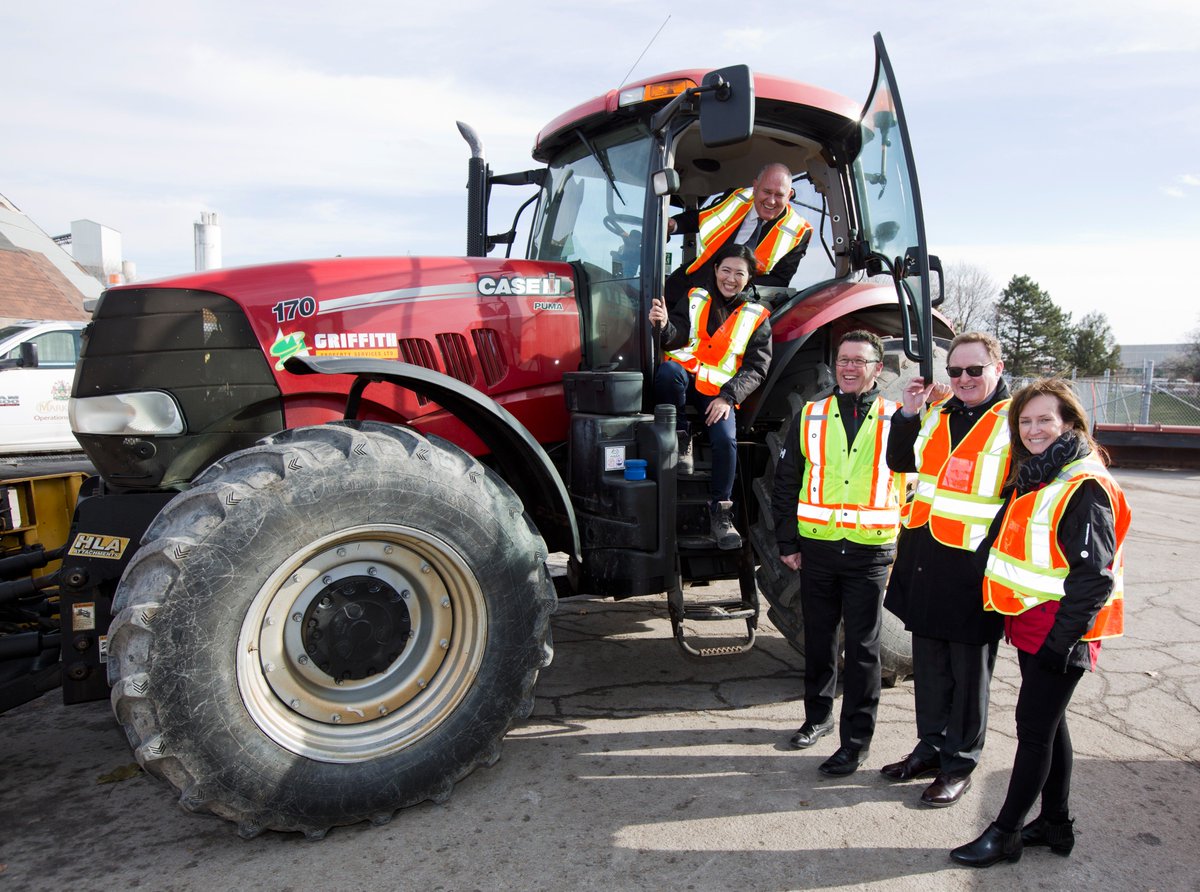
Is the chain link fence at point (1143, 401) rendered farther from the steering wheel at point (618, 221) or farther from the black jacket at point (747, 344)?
the steering wheel at point (618, 221)

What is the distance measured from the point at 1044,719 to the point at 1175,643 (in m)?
3.05

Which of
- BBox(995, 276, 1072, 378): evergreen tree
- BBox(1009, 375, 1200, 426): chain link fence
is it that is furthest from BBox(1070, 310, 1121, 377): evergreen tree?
BBox(1009, 375, 1200, 426): chain link fence

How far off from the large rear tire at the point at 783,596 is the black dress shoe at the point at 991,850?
1.15 metres

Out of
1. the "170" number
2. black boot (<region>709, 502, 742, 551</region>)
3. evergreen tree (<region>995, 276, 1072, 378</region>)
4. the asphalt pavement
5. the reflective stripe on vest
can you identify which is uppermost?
evergreen tree (<region>995, 276, 1072, 378</region>)

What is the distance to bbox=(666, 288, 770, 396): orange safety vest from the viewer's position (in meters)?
3.93

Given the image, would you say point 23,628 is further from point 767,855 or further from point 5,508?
point 767,855

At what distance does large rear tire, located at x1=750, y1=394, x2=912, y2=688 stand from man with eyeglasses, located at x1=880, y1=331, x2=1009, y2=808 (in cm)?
60

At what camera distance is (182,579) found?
8.69 ft

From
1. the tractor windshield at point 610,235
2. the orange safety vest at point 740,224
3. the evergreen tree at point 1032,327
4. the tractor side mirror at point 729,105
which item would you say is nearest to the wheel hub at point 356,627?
the tractor windshield at point 610,235

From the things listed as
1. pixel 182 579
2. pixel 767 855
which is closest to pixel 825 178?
pixel 767 855

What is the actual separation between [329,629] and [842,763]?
6.62ft

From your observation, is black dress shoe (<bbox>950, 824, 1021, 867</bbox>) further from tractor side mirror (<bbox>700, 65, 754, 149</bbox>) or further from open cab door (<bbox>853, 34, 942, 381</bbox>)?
tractor side mirror (<bbox>700, 65, 754, 149</bbox>)

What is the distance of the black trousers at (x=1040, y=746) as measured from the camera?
8.93 feet

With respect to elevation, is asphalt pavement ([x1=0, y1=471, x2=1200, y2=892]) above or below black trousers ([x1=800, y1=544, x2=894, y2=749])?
below
